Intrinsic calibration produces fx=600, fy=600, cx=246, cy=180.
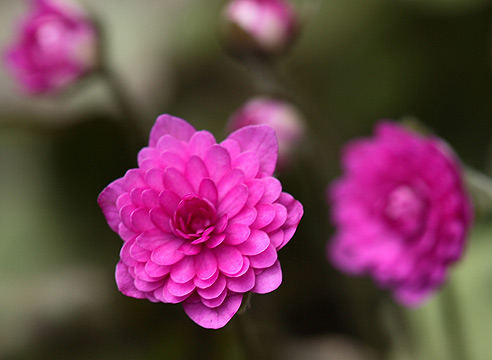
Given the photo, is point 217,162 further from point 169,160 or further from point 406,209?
point 406,209

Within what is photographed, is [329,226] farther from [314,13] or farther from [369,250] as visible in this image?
[314,13]

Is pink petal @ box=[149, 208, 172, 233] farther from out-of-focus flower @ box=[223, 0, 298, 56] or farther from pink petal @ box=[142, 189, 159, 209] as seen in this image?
out-of-focus flower @ box=[223, 0, 298, 56]

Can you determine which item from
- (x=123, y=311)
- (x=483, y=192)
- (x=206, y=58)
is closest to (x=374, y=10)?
(x=206, y=58)

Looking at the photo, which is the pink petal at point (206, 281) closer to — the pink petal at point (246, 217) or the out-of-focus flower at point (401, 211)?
the pink petal at point (246, 217)

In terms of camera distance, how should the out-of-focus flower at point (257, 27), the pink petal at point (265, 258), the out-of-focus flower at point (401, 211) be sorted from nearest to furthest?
the pink petal at point (265, 258), the out-of-focus flower at point (401, 211), the out-of-focus flower at point (257, 27)

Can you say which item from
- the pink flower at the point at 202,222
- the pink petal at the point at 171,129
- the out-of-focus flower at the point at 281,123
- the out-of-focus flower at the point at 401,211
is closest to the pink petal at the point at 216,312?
the pink flower at the point at 202,222

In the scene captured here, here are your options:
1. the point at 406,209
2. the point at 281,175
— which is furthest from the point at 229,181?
the point at 281,175

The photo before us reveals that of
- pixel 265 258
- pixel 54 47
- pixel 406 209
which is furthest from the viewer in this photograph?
pixel 54 47

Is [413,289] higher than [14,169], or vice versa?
[413,289]
